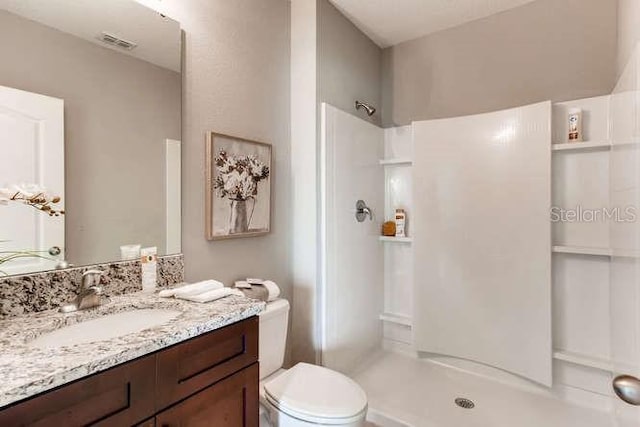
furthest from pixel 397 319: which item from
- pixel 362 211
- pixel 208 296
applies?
pixel 208 296

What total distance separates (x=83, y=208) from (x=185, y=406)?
78 cm

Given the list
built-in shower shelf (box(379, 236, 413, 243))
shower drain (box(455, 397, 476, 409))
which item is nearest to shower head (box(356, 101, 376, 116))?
built-in shower shelf (box(379, 236, 413, 243))

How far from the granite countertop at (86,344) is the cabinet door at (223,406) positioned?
18 centimetres

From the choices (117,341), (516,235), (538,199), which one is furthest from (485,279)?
(117,341)

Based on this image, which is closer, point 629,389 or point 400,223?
point 629,389

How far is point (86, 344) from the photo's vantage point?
2.62 feet

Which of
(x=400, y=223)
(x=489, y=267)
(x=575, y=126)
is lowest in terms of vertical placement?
(x=489, y=267)

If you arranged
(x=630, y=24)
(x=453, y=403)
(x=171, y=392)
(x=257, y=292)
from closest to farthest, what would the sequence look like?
1. (x=171, y=392)
2. (x=630, y=24)
3. (x=257, y=292)
4. (x=453, y=403)

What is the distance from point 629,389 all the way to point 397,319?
6.31ft

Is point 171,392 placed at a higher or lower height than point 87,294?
lower

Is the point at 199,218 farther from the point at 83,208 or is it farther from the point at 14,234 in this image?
the point at 14,234

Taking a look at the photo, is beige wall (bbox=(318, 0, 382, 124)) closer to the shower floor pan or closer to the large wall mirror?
the large wall mirror

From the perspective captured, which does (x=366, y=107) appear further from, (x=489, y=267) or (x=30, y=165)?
(x=30, y=165)

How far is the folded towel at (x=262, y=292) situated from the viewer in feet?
5.23
